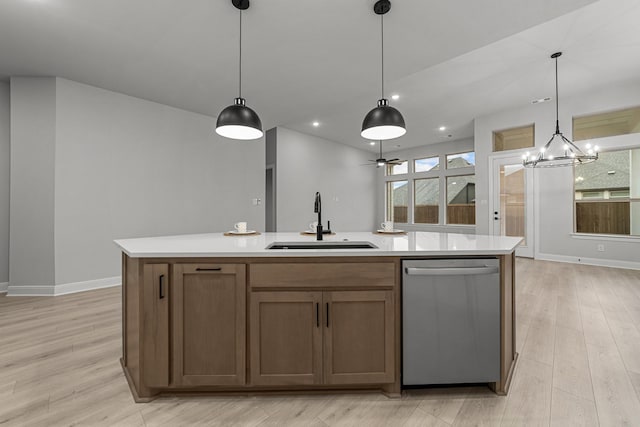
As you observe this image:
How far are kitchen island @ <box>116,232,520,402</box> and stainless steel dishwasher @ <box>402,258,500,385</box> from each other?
49 millimetres

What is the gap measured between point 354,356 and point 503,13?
291 centimetres

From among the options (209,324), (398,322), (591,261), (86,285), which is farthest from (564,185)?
(86,285)

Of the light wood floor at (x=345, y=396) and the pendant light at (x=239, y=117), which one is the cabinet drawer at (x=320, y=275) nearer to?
the light wood floor at (x=345, y=396)

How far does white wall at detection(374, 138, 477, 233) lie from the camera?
796cm

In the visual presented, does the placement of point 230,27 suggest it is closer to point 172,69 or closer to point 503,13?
point 172,69

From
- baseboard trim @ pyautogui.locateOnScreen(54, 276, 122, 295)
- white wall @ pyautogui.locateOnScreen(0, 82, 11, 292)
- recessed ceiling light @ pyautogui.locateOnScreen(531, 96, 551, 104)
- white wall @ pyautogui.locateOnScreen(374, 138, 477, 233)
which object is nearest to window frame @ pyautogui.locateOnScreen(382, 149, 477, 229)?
white wall @ pyautogui.locateOnScreen(374, 138, 477, 233)

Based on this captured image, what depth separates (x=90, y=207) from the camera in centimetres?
377

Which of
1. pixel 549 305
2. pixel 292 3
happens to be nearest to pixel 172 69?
pixel 292 3

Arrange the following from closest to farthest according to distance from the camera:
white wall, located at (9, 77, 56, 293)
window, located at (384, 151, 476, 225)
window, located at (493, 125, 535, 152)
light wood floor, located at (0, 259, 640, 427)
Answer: light wood floor, located at (0, 259, 640, 427)
white wall, located at (9, 77, 56, 293)
window, located at (493, 125, 535, 152)
window, located at (384, 151, 476, 225)

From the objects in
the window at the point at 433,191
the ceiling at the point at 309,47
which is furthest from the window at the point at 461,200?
the ceiling at the point at 309,47

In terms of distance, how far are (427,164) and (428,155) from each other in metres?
0.28

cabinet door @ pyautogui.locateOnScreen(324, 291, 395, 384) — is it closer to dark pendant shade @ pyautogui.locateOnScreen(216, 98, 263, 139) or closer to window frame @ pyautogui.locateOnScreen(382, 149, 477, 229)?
dark pendant shade @ pyautogui.locateOnScreen(216, 98, 263, 139)

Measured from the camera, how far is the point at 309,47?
2912 millimetres

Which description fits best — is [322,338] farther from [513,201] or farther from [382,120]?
[513,201]
